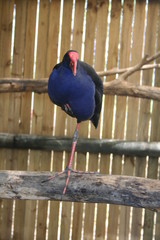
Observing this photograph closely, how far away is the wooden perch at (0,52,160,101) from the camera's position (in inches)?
106

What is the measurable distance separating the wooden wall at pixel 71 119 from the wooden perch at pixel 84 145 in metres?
0.10

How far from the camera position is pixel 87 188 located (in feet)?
6.28

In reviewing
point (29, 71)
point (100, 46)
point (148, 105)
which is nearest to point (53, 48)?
point (29, 71)

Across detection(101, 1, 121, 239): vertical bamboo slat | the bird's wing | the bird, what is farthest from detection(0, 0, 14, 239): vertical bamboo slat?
the bird

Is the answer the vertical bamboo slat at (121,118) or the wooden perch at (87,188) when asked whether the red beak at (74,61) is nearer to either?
the wooden perch at (87,188)

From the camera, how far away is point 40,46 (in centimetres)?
330

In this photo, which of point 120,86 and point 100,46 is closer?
point 120,86

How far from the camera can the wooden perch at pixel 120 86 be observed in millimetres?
2699

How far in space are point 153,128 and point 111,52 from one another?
765 mm

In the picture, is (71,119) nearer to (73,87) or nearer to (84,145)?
(84,145)

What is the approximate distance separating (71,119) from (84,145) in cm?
29

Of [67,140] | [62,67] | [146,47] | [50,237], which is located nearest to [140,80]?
[146,47]

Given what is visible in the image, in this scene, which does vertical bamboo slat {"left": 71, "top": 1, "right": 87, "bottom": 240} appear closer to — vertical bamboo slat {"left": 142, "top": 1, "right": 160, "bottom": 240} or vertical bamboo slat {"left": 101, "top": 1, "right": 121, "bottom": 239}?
vertical bamboo slat {"left": 101, "top": 1, "right": 121, "bottom": 239}

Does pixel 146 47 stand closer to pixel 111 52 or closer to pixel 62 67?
pixel 111 52
